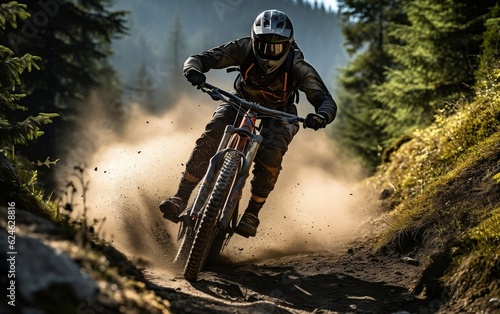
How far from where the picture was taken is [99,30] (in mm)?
A: 20406

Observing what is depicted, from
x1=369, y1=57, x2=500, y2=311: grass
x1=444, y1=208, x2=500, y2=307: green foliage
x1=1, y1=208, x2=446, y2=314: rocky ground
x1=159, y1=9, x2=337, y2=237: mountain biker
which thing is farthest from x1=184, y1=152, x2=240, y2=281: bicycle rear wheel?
x1=444, y1=208, x2=500, y2=307: green foliage

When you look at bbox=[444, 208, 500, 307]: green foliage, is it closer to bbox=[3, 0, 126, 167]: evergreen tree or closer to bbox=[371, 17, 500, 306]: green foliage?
bbox=[371, 17, 500, 306]: green foliage

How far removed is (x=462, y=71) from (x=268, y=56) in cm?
826

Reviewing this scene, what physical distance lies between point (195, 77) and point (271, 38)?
3.70ft

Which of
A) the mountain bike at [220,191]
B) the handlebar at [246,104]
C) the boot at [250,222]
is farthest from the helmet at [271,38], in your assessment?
the boot at [250,222]

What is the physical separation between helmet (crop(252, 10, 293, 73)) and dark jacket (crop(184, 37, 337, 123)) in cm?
23

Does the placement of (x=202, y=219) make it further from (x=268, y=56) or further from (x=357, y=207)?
(x=357, y=207)

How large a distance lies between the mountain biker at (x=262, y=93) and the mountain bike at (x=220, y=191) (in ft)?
1.36

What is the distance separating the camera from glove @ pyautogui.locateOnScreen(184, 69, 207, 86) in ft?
20.6

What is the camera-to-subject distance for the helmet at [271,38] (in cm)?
673

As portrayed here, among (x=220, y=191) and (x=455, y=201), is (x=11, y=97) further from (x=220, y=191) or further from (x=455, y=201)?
(x=455, y=201)

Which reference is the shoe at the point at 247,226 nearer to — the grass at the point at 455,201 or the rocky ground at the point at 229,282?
the rocky ground at the point at 229,282

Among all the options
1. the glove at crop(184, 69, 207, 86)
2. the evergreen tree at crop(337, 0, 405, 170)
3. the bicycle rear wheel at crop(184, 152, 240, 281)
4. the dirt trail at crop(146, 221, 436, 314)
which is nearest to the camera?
the dirt trail at crop(146, 221, 436, 314)

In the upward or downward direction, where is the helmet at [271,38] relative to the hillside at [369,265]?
upward
